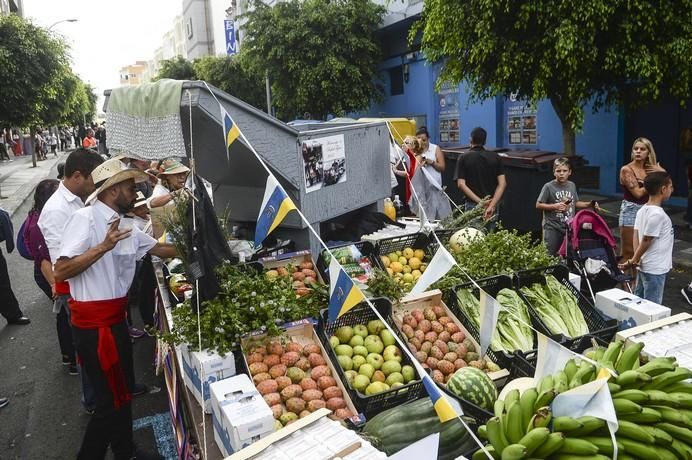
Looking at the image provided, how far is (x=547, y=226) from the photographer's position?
7.00 meters

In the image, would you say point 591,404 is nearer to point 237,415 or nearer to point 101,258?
point 237,415

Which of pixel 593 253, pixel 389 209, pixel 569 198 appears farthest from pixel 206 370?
pixel 569 198

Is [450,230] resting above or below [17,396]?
above

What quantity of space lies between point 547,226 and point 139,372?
5297 millimetres

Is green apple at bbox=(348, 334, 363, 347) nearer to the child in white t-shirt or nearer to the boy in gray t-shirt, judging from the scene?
the child in white t-shirt

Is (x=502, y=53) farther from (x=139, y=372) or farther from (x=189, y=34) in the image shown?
(x=189, y=34)

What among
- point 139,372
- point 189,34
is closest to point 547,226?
point 139,372

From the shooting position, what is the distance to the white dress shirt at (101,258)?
3496 millimetres

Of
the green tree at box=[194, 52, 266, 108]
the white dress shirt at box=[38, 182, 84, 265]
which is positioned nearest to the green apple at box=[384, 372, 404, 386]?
the white dress shirt at box=[38, 182, 84, 265]

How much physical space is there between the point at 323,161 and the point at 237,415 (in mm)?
3584

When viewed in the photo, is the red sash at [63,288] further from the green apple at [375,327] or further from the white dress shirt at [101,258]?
the green apple at [375,327]

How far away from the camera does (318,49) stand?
62.3 ft

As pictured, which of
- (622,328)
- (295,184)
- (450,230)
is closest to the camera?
(622,328)

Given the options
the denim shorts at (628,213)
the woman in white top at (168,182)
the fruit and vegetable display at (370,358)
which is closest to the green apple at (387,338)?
the fruit and vegetable display at (370,358)
